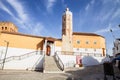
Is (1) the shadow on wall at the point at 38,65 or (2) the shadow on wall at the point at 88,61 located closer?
(1) the shadow on wall at the point at 38,65

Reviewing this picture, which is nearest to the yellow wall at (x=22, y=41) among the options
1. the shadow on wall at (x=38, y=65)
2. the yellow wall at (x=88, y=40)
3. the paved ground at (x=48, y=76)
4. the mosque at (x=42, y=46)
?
the mosque at (x=42, y=46)

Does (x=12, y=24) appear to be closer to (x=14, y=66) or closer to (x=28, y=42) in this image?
(x=28, y=42)

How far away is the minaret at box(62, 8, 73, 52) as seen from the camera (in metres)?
30.8

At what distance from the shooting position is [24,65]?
22.7m

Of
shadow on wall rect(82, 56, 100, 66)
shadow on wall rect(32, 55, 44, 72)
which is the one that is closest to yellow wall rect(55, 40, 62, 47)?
shadow on wall rect(32, 55, 44, 72)

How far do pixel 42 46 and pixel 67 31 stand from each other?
26.1ft

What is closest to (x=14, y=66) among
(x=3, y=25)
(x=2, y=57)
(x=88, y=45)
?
(x=2, y=57)

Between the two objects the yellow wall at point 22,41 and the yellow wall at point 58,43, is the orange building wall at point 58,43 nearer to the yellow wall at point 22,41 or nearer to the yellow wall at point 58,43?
the yellow wall at point 58,43

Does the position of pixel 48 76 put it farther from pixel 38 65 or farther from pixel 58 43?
pixel 58 43

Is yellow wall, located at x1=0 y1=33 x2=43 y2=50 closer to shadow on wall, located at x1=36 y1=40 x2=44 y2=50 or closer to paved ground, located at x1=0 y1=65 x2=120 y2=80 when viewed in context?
shadow on wall, located at x1=36 y1=40 x2=44 y2=50

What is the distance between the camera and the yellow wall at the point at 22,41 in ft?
81.7

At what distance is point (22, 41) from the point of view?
86.4 ft

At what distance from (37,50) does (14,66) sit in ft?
22.2

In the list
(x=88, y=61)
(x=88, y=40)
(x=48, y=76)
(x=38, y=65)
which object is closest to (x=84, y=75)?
(x=48, y=76)
